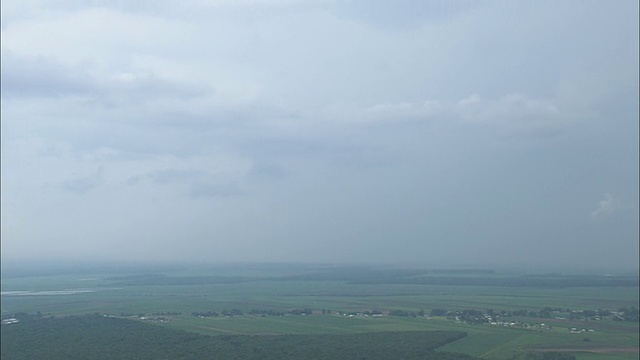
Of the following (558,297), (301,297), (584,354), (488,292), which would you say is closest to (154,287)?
(301,297)

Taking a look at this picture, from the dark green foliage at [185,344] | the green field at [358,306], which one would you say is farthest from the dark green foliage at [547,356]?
the dark green foliage at [185,344]

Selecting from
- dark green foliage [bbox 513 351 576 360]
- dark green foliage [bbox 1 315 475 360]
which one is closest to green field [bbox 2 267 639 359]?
dark green foliage [bbox 513 351 576 360]

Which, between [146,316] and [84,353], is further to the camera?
[146,316]

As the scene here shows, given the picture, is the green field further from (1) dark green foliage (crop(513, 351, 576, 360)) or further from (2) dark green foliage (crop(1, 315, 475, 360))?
(2) dark green foliage (crop(1, 315, 475, 360))

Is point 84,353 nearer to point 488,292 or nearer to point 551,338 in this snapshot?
point 551,338

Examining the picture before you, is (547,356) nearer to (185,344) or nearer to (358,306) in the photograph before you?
(185,344)
